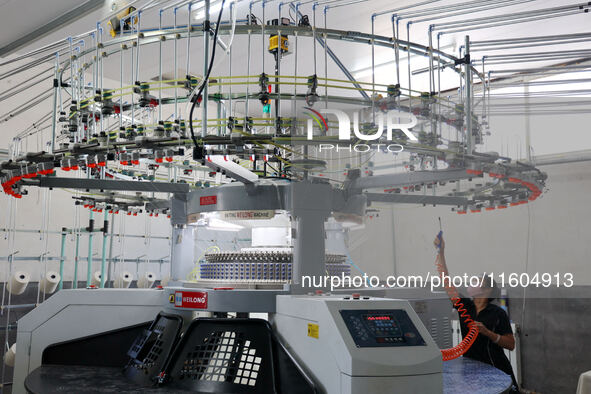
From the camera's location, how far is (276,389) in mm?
2961

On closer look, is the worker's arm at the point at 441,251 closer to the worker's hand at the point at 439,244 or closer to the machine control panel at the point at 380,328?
the worker's hand at the point at 439,244

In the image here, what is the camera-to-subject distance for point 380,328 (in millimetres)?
2732

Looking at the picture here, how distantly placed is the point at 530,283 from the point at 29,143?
778 centimetres

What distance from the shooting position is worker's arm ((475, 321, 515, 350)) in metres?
3.50

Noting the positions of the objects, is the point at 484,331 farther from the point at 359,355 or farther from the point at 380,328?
the point at 359,355

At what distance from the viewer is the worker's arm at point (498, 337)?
350 cm

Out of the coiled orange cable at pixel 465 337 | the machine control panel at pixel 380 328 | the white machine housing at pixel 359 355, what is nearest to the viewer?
the white machine housing at pixel 359 355

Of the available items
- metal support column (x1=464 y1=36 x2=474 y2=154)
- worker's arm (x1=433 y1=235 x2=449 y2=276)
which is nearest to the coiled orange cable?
worker's arm (x1=433 y1=235 x2=449 y2=276)

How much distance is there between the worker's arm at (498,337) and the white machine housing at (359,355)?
2.96 ft

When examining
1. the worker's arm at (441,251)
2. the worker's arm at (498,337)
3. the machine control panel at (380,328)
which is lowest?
the worker's arm at (498,337)

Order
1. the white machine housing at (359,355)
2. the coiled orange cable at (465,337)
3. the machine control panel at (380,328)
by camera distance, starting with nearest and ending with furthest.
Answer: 1. the white machine housing at (359,355)
2. the machine control panel at (380,328)
3. the coiled orange cable at (465,337)

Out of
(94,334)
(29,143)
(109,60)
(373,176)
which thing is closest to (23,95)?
(29,143)

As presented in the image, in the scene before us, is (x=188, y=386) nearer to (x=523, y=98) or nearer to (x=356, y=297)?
(x=356, y=297)

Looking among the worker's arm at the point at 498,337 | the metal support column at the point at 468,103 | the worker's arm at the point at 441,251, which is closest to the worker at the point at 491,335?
the worker's arm at the point at 498,337
